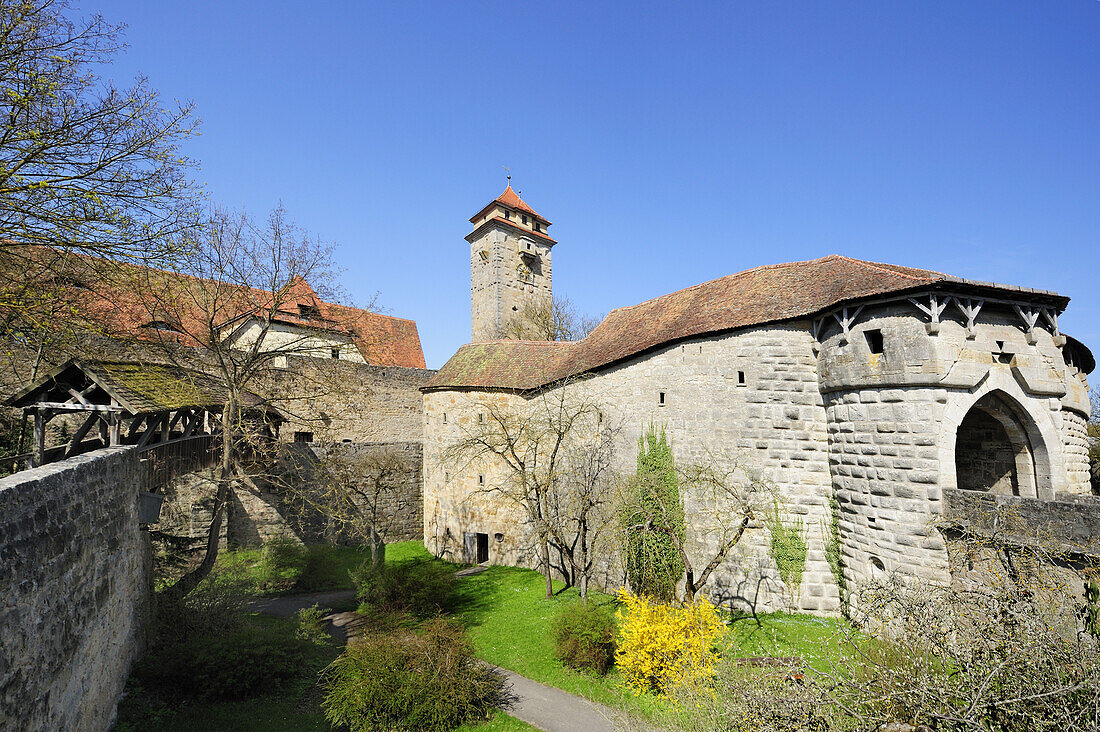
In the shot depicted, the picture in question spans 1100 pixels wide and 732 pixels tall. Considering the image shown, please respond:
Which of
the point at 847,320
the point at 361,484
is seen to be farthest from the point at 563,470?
the point at 847,320

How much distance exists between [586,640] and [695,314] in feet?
29.9

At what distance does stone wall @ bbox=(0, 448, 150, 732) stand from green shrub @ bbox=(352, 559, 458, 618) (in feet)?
21.1

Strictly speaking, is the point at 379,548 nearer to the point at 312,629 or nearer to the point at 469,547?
the point at 469,547

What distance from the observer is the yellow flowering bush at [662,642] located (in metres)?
9.25

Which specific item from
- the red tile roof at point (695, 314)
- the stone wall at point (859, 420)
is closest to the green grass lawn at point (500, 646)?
the stone wall at point (859, 420)

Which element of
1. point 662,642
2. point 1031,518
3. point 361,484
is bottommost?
point 662,642

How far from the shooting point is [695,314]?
14.3 m

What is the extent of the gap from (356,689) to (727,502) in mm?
9203

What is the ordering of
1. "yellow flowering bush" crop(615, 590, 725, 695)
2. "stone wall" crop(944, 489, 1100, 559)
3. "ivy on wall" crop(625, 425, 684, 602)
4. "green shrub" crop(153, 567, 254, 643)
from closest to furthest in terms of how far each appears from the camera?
"stone wall" crop(944, 489, 1100, 559)
"yellow flowering bush" crop(615, 590, 725, 695)
"green shrub" crop(153, 567, 254, 643)
"ivy on wall" crop(625, 425, 684, 602)

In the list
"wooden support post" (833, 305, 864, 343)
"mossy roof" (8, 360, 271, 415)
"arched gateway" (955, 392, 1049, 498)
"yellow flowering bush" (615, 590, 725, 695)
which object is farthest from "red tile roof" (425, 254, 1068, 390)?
"mossy roof" (8, 360, 271, 415)

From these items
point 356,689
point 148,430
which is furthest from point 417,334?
point 356,689

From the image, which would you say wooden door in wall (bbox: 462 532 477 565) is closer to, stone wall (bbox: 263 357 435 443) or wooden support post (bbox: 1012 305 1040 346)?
stone wall (bbox: 263 357 435 443)

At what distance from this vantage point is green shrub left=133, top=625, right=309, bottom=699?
825 centimetres

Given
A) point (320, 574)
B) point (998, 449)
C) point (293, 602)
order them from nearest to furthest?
point (998, 449)
point (293, 602)
point (320, 574)
